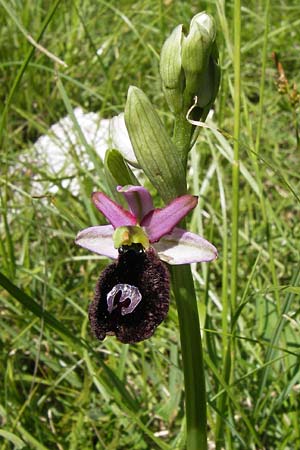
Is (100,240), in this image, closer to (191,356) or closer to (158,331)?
(191,356)

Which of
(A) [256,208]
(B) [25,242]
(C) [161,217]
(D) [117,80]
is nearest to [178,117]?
(C) [161,217]

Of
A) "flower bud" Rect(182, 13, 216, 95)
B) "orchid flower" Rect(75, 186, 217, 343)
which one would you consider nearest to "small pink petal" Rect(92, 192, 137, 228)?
"orchid flower" Rect(75, 186, 217, 343)

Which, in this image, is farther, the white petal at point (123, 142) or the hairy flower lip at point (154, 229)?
the white petal at point (123, 142)

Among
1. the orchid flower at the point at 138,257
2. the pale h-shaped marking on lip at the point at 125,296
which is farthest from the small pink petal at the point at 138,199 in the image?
the pale h-shaped marking on lip at the point at 125,296

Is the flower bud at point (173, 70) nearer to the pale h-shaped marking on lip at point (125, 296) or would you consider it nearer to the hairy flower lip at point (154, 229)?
the hairy flower lip at point (154, 229)

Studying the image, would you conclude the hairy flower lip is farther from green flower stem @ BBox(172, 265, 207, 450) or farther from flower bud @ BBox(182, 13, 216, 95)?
flower bud @ BBox(182, 13, 216, 95)
